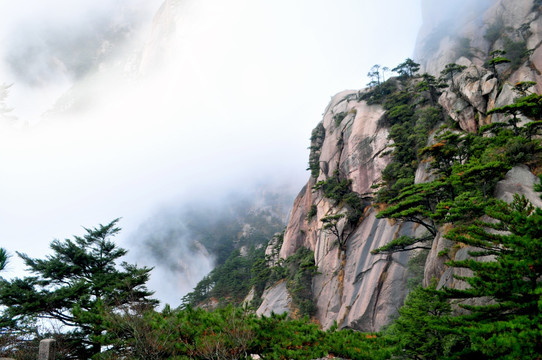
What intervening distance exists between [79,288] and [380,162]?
25.7 meters

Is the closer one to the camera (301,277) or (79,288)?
(79,288)

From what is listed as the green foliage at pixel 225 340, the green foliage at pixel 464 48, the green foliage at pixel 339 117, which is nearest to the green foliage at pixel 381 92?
the green foliage at pixel 339 117

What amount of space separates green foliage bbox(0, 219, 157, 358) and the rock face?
13.5 m

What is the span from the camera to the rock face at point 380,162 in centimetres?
1970

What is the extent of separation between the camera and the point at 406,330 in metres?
9.08

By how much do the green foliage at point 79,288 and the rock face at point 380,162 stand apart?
13.5 metres

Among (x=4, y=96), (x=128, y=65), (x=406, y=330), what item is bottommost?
(x=406, y=330)

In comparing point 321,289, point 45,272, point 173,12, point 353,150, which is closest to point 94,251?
point 45,272

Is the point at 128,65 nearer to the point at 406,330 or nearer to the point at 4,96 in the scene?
the point at 4,96

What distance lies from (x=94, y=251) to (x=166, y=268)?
84737mm

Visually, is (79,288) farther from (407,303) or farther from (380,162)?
(380,162)

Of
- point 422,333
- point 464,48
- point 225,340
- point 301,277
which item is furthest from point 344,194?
point 225,340

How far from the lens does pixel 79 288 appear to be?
1153 cm

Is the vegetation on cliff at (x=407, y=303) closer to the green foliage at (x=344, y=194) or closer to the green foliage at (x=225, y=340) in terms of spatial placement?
the green foliage at (x=225, y=340)
